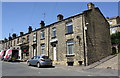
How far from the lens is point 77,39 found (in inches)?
824

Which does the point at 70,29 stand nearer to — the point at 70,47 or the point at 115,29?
the point at 70,47

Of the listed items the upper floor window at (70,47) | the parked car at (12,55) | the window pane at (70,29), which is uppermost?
the window pane at (70,29)

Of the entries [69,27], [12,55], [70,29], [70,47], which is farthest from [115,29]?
[12,55]

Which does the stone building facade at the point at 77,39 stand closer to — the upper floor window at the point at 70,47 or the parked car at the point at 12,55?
the upper floor window at the point at 70,47

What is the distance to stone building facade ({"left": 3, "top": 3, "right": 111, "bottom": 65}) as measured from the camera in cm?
2044

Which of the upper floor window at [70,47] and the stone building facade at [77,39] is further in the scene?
the upper floor window at [70,47]

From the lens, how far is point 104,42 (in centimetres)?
2434

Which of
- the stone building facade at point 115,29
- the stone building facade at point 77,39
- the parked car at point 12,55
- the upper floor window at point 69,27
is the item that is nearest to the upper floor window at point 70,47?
the stone building facade at point 77,39

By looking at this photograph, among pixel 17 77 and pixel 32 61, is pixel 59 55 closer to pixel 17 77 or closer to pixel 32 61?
pixel 32 61

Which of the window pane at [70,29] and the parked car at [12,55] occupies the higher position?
the window pane at [70,29]

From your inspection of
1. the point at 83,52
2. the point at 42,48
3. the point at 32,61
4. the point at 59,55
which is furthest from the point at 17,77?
the point at 42,48

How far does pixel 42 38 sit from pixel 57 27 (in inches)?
181

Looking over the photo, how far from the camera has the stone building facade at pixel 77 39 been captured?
20.4 metres

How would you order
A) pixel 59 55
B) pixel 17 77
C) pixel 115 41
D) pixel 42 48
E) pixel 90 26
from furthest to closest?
pixel 115 41 < pixel 42 48 < pixel 59 55 < pixel 90 26 < pixel 17 77
